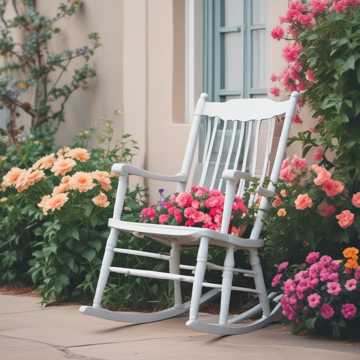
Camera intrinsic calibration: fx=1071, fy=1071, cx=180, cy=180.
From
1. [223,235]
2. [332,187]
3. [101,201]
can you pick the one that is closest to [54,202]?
[101,201]

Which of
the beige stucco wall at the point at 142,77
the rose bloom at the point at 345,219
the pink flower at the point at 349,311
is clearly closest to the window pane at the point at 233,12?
the beige stucco wall at the point at 142,77

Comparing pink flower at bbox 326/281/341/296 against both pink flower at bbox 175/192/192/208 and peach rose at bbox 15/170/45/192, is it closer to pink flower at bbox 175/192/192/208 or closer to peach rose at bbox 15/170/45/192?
pink flower at bbox 175/192/192/208

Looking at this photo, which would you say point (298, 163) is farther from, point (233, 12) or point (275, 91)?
point (233, 12)

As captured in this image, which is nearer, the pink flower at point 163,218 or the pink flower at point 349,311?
the pink flower at point 349,311

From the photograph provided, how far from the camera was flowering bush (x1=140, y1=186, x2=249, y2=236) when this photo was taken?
527cm

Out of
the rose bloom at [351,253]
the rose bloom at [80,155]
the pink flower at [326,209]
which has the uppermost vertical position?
the rose bloom at [80,155]

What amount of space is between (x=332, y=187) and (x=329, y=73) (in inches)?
26.4

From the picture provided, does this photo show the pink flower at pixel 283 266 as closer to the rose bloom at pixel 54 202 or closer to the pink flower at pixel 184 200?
the pink flower at pixel 184 200

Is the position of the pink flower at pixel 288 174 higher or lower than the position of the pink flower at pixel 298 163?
lower

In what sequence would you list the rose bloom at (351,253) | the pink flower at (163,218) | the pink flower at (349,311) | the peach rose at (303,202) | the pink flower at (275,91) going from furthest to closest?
1. the pink flower at (275,91)
2. the pink flower at (163,218)
3. the peach rose at (303,202)
4. the rose bloom at (351,253)
5. the pink flower at (349,311)

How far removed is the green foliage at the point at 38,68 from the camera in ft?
25.7

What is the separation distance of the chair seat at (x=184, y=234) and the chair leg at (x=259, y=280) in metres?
0.07

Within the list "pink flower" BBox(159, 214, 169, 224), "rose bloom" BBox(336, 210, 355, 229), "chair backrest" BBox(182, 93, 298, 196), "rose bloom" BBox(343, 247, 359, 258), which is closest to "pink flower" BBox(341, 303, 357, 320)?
"rose bloom" BBox(343, 247, 359, 258)

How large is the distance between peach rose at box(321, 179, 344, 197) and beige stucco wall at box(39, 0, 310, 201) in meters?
2.10
